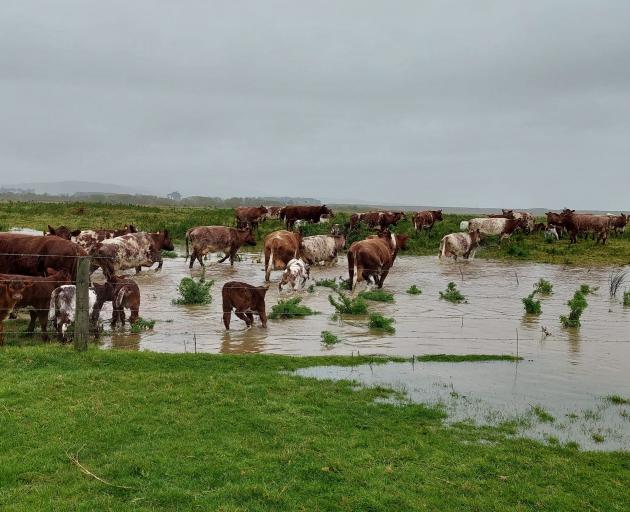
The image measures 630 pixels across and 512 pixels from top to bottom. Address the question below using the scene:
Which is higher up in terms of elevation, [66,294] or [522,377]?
[66,294]

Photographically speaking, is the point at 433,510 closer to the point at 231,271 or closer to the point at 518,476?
the point at 518,476

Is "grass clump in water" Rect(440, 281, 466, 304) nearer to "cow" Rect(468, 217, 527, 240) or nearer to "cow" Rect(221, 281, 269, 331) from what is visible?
"cow" Rect(221, 281, 269, 331)

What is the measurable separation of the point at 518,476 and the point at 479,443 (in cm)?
84

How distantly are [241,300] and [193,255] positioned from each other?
35.0 ft

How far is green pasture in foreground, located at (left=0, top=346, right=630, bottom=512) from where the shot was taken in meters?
5.26

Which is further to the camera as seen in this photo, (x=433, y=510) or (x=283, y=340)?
(x=283, y=340)

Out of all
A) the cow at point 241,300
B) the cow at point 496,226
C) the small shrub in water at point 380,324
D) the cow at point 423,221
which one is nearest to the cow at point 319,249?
the small shrub in water at point 380,324

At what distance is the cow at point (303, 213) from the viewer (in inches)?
1560

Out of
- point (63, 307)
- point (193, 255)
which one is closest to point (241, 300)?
point (63, 307)

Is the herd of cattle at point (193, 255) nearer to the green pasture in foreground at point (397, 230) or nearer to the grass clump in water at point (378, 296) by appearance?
the grass clump in water at point (378, 296)

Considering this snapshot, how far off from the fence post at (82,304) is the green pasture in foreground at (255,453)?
86 centimetres

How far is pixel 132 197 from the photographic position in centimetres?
11850

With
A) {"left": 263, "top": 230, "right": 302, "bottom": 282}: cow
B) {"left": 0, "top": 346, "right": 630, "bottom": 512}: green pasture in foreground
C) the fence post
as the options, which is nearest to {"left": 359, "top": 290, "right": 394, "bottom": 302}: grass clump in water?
{"left": 263, "top": 230, "right": 302, "bottom": 282}: cow

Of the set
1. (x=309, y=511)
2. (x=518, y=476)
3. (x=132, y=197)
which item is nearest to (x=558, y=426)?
(x=518, y=476)
